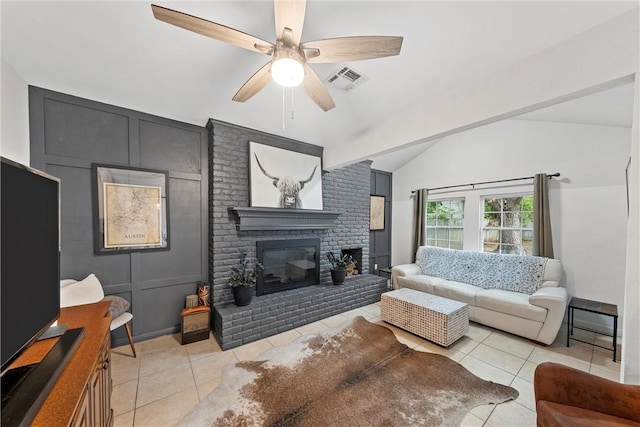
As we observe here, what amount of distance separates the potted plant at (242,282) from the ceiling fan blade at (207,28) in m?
2.34

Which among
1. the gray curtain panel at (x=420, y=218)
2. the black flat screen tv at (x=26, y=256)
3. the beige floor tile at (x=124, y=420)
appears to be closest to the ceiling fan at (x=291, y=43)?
the black flat screen tv at (x=26, y=256)

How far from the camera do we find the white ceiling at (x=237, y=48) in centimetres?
145

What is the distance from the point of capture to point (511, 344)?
267cm

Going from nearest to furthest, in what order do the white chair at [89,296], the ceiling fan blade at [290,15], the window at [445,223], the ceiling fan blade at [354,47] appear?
the ceiling fan blade at [290,15]
the ceiling fan blade at [354,47]
the white chair at [89,296]
the window at [445,223]

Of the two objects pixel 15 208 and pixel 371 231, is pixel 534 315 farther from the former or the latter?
pixel 15 208

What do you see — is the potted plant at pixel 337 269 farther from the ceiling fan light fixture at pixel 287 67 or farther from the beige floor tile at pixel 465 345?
the ceiling fan light fixture at pixel 287 67

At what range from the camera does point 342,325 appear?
3.09m

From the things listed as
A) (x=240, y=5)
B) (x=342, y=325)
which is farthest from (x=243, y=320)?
(x=240, y=5)

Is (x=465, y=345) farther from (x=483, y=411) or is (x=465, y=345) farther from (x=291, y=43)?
(x=291, y=43)

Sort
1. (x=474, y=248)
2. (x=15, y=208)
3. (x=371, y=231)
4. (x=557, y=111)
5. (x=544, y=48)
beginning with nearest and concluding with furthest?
(x=15, y=208) < (x=544, y=48) < (x=557, y=111) < (x=474, y=248) < (x=371, y=231)

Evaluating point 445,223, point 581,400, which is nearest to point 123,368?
point 581,400

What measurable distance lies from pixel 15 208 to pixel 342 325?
307 centimetres

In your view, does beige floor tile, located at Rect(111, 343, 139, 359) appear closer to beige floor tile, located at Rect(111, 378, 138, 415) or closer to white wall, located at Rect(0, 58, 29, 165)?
beige floor tile, located at Rect(111, 378, 138, 415)

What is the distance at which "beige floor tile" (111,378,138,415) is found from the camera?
1.72 m
